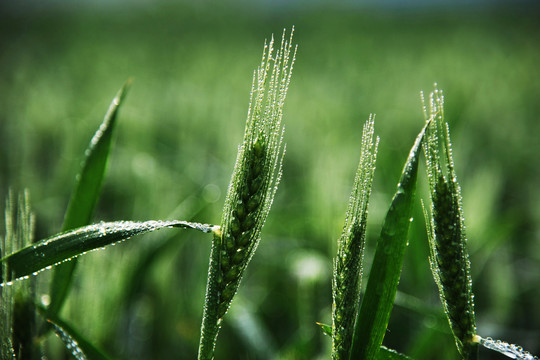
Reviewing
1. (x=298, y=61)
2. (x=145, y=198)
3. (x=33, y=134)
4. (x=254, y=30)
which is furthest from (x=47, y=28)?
(x=145, y=198)

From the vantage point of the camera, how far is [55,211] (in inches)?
57.2

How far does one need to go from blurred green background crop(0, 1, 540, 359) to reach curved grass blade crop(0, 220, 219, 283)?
35cm

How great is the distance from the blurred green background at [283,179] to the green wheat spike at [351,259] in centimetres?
36

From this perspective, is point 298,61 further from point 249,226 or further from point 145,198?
point 249,226

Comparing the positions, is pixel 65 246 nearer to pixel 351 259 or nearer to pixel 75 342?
pixel 75 342

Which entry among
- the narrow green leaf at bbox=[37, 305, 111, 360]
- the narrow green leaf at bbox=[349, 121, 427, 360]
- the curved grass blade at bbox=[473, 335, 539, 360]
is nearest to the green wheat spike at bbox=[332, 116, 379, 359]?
the narrow green leaf at bbox=[349, 121, 427, 360]

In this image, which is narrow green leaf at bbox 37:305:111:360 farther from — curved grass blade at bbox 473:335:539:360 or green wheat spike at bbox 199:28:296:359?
curved grass blade at bbox 473:335:539:360

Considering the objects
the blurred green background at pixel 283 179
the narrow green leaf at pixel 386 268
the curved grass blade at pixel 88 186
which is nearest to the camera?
the narrow green leaf at pixel 386 268

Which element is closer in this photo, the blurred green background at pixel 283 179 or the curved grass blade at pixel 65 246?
the curved grass blade at pixel 65 246

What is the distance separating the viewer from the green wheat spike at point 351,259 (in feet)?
1.54

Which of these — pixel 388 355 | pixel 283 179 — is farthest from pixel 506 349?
pixel 283 179

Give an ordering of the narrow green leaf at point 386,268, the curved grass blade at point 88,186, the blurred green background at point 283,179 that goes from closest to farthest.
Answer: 1. the narrow green leaf at point 386,268
2. the curved grass blade at point 88,186
3. the blurred green background at point 283,179

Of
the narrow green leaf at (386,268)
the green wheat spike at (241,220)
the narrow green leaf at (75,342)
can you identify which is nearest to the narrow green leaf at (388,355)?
the narrow green leaf at (386,268)

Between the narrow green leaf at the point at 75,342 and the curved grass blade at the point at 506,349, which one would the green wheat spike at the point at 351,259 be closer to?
the curved grass blade at the point at 506,349
